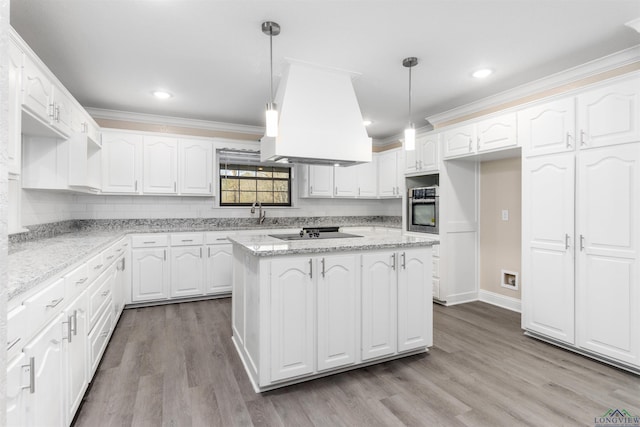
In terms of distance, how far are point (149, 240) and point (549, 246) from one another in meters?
4.29

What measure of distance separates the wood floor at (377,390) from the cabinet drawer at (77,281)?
2.37 ft

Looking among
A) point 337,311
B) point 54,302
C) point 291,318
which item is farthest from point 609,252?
point 54,302

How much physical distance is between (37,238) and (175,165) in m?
1.86

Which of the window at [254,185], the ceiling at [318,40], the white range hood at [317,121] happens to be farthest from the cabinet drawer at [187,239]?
the white range hood at [317,121]

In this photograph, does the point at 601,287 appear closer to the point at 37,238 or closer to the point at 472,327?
the point at 472,327

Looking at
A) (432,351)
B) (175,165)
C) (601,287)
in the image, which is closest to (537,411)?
(432,351)

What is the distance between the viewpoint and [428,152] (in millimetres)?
4195

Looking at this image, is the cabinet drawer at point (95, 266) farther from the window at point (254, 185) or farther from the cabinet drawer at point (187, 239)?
the window at point (254, 185)

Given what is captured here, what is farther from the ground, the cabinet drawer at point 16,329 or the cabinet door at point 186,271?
the cabinet drawer at point 16,329

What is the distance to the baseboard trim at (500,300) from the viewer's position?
12.5 ft

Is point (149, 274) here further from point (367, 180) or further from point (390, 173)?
point (390, 173)

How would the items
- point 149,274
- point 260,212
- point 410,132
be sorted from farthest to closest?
point 260,212 < point 149,274 < point 410,132

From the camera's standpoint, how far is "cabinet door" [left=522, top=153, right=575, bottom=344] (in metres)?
2.74

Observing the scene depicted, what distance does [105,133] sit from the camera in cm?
404
